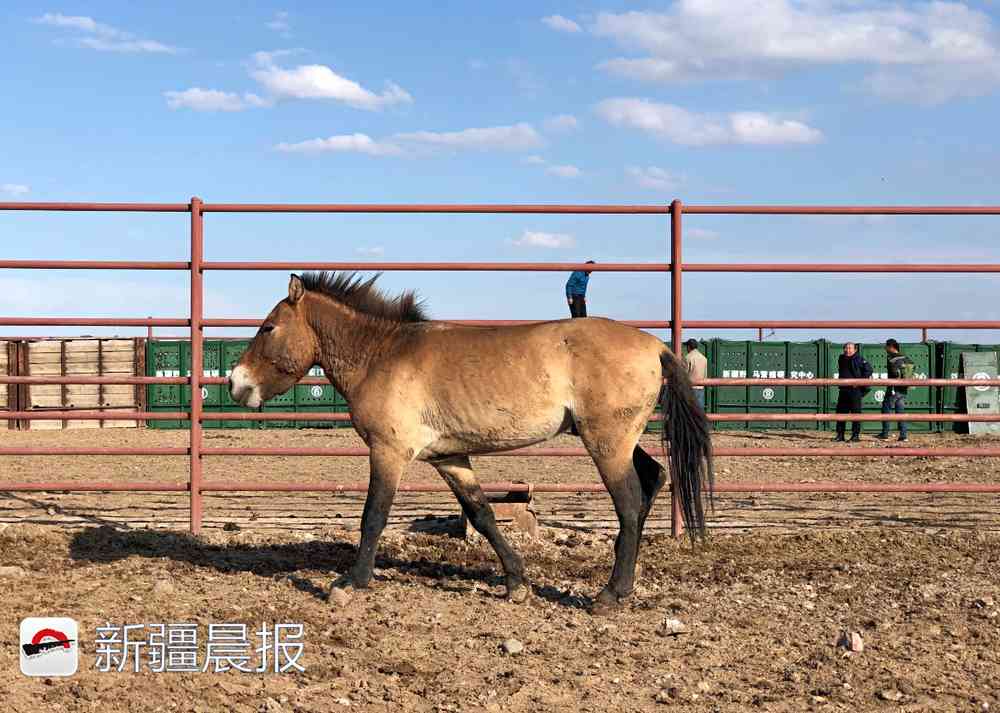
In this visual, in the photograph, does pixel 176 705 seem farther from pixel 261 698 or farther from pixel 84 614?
pixel 84 614

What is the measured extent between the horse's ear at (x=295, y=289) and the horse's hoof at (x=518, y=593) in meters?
2.02

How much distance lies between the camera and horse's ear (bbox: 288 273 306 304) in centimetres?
609

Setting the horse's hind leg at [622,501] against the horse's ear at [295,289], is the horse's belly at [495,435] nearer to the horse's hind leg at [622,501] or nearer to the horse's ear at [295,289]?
the horse's hind leg at [622,501]

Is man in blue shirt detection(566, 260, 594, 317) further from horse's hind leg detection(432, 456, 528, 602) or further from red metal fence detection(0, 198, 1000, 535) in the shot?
horse's hind leg detection(432, 456, 528, 602)

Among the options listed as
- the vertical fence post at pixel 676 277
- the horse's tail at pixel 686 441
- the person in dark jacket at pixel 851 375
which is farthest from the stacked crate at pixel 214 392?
the horse's tail at pixel 686 441

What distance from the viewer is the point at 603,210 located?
24.9ft

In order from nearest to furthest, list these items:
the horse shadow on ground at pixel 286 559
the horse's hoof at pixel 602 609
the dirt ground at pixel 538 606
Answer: the dirt ground at pixel 538 606, the horse's hoof at pixel 602 609, the horse shadow on ground at pixel 286 559

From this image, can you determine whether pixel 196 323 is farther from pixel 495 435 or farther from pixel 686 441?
pixel 686 441

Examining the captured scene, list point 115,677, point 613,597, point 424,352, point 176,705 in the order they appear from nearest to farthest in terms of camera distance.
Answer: point 176,705
point 115,677
point 613,597
point 424,352

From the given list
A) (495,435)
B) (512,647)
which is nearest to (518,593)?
(495,435)

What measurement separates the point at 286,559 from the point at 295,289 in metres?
1.80

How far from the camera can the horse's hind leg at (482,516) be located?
226 inches

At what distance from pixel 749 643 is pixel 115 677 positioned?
2715 millimetres

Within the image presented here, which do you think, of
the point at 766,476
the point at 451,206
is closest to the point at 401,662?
the point at 451,206
